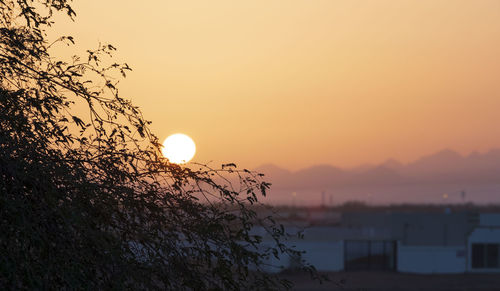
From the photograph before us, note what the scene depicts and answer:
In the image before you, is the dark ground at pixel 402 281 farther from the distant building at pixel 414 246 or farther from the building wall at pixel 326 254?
the distant building at pixel 414 246

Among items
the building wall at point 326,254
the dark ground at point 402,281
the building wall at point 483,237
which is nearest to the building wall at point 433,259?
the building wall at point 483,237

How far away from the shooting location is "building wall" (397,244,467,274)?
2484 inches

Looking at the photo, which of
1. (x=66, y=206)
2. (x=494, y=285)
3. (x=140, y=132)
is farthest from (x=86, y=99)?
(x=494, y=285)

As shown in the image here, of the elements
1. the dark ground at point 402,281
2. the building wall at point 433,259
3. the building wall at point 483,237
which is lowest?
the dark ground at point 402,281

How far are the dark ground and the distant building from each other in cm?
131

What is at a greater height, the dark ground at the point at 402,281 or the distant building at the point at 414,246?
the distant building at the point at 414,246

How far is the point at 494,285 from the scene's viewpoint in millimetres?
56750

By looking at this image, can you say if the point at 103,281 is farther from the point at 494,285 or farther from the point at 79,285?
the point at 494,285

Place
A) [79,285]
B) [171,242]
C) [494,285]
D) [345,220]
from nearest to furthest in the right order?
1. [79,285]
2. [171,242]
3. [494,285]
4. [345,220]

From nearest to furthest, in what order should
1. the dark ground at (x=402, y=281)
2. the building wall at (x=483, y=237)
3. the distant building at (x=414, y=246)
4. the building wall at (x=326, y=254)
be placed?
the dark ground at (x=402, y=281) → the building wall at (x=326, y=254) → the distant building at (x=414, y=246) → the building wall at (x=483, y=237)

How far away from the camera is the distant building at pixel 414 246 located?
2483 inches

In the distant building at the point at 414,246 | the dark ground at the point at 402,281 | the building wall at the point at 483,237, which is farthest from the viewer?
the building wall at the point at 483,237

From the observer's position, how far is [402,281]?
192 ft

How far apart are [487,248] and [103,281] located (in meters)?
61.3
